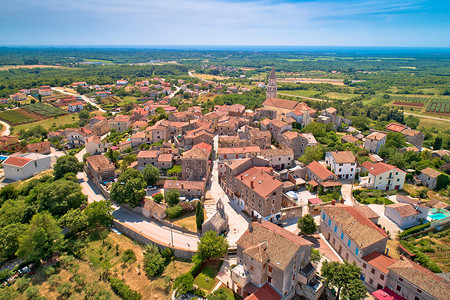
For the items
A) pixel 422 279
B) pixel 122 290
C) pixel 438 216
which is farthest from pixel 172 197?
pixel 438 216

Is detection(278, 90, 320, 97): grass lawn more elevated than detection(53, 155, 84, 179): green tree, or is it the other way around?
detection(278, 90, 320, 97): grass lawn

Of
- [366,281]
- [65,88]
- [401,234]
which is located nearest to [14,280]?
[366,281]

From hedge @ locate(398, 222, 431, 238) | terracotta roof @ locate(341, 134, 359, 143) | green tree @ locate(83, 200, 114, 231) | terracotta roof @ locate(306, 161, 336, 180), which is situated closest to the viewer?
hedge @ locate(398, 222, 431, 238)

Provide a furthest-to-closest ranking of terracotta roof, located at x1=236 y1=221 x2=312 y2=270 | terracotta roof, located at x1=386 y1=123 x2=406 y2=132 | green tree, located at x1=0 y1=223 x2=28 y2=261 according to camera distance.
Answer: terracotta roof, located at x1=386 y1=123 x2=406 y2=132 → green tree, located at x1=0 y1=223 x2=28 y2=261 → terracotta roof, located at x1=236 y1=221 x2=312 y2=270

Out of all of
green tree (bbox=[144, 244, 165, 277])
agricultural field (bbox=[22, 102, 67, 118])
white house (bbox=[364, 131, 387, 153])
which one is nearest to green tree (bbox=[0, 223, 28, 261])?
green tree (bbox=[144, 244, 165, 277])

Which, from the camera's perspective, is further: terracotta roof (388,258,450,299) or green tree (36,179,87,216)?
green tree (36,179,87,216)

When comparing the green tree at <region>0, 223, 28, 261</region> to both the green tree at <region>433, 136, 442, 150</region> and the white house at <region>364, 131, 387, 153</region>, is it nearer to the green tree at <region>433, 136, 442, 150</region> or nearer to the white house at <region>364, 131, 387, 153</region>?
the white house at <region>364, 131, 387, 153</region>

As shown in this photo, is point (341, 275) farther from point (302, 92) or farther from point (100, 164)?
point (302, 92)
